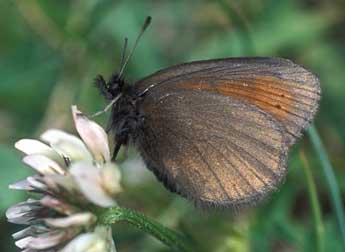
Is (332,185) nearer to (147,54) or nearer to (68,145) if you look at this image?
(68,145)

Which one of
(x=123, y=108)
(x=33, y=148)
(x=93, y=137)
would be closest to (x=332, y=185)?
(x=123, y=108)

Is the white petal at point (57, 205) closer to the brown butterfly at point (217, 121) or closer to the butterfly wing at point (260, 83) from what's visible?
the brown butterfly at point (217, 121)

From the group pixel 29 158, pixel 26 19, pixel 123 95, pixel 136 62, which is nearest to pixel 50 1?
pixel 26 19

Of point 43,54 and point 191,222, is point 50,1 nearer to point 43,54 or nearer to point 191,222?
point 43,54

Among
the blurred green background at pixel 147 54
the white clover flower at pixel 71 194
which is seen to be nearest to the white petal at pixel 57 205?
the white clover flower at pixel 71 194

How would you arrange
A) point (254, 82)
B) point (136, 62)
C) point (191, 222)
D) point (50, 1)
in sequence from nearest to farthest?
point (254, 82), point (191, 222), point (136, 62), point (50, 1)

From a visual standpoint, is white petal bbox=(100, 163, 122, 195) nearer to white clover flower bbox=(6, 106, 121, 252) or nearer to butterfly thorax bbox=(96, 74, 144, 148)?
white clover flower bbox=(6, 106, 121, 252)

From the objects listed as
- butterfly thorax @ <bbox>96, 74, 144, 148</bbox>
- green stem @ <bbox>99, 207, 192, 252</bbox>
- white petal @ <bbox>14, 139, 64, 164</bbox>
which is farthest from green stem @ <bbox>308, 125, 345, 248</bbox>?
white petal @ <bbox>14, 139, 64, 164</bbox>
